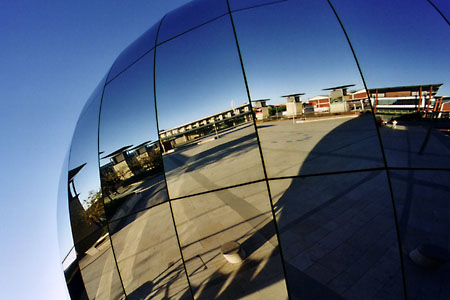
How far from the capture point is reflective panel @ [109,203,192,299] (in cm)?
479

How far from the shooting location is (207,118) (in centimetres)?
471

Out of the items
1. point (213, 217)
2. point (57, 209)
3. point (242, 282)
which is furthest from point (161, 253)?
point (57, 209)

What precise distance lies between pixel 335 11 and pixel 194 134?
4797 millimetres

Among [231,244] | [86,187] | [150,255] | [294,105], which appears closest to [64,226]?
[86,187]

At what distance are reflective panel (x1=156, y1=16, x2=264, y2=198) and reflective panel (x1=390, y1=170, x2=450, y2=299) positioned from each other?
10.2ft

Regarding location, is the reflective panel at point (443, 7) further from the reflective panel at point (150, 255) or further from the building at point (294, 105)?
the reflective panel at point (150, 255)

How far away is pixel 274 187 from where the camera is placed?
4242mm

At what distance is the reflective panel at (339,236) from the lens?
3.85m

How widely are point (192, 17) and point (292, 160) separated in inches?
226

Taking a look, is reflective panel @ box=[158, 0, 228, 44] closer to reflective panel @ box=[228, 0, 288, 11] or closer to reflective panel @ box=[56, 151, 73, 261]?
reflective panel @ box=[228, 0, 288, 11]

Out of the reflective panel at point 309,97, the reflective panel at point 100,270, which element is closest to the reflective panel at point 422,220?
the reflective panel at point 309,97

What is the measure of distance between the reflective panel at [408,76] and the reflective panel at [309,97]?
13.1 inches

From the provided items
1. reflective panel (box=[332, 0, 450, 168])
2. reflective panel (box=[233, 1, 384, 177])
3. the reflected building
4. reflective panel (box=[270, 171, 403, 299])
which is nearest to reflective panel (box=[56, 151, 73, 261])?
the reflected building

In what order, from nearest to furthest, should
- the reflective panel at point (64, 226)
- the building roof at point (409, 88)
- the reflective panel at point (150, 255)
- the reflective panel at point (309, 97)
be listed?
the building roof at point (409, 88)
the reflective panel at point (309, 97)
the reflective panel at point (150, 255)
the reflective panel at point (64, 226)
